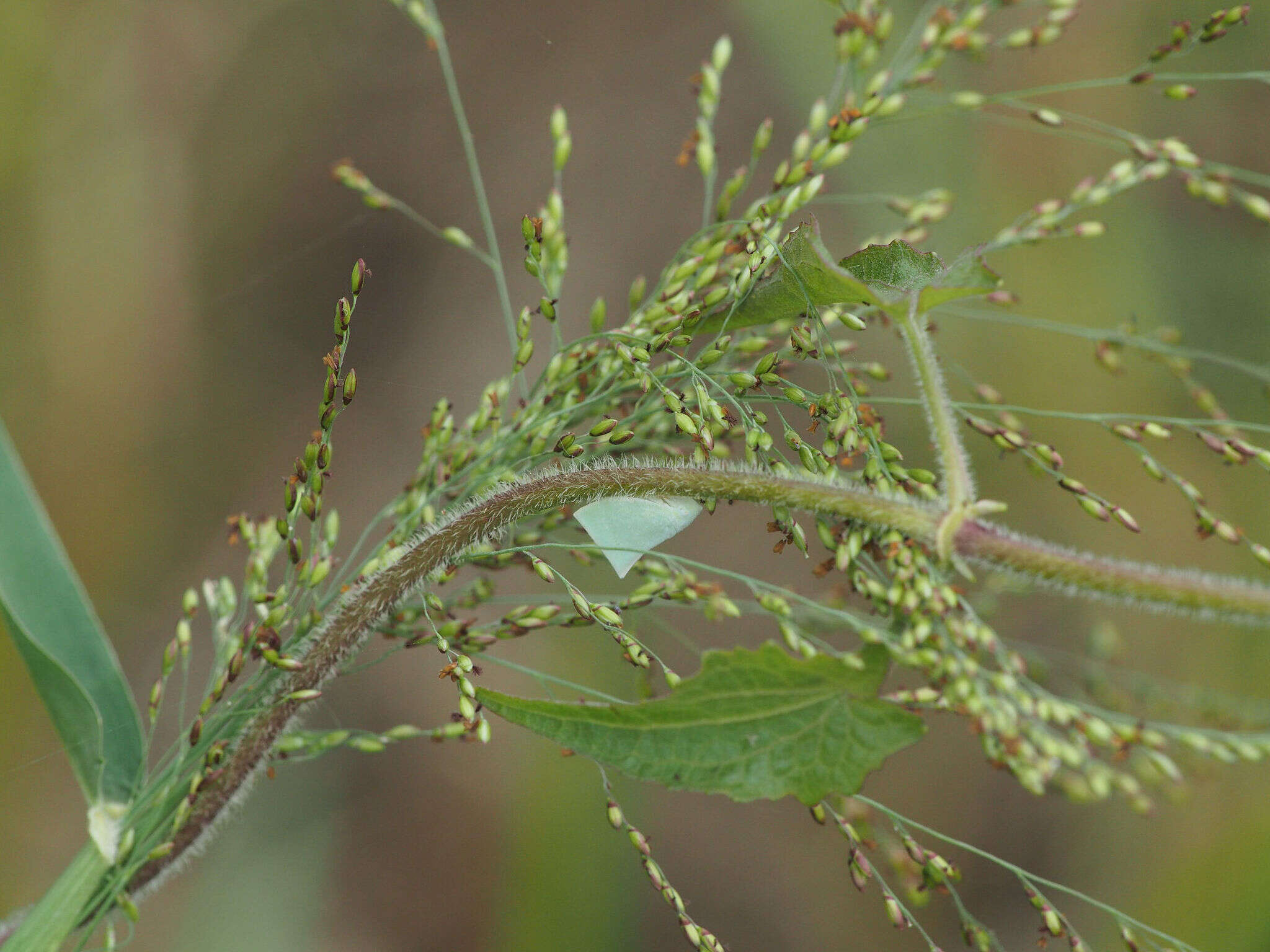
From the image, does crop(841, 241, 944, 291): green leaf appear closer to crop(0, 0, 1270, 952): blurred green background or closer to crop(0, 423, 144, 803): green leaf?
crop(0, 423, 144, 803): green leaf

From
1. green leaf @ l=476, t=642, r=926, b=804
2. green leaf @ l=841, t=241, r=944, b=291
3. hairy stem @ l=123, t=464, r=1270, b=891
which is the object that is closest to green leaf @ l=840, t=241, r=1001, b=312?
green leaf @ l=841, t=241, r=944, b=291

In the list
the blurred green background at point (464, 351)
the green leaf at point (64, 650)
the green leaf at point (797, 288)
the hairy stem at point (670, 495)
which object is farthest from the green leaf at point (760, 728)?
the blurred green background at point (464, 351)

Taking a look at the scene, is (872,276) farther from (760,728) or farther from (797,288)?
(760,728)

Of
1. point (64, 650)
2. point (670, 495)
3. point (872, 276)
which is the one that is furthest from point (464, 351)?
point (872, 276)

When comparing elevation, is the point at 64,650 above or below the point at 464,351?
below

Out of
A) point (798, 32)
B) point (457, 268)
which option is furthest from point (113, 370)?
point (798, 32)

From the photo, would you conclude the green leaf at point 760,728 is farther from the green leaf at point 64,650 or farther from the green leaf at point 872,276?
the green leaf at point 64,650

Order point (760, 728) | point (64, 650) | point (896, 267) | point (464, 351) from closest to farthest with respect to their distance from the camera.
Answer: point (896, 267), point (760, 728), point (64, 650), point (464, 351)
